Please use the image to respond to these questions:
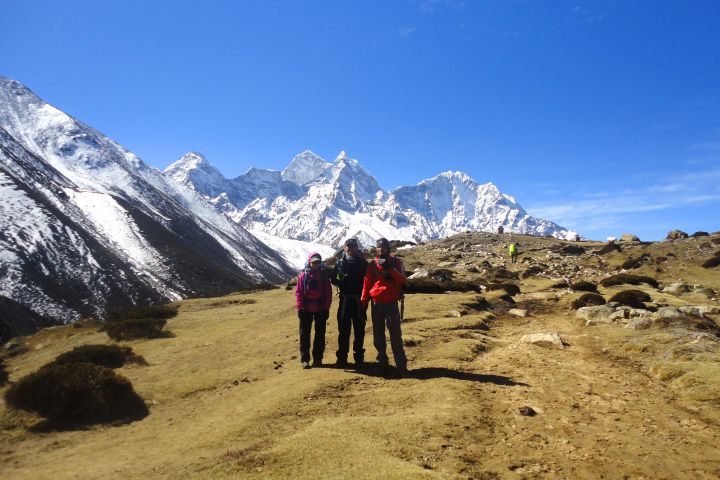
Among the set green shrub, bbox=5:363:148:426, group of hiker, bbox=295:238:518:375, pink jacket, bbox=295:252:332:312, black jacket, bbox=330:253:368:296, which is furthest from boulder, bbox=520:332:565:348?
green shrub, bbox=5:363:148:426

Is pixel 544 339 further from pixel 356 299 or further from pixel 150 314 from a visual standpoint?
pixel 150 314

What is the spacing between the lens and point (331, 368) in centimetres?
1286

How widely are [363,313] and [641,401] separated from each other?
22.6 feet

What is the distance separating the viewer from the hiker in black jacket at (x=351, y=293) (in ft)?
41.8

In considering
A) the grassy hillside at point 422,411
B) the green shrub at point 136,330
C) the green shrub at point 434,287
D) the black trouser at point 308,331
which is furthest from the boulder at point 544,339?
the green shrub at point 136,330

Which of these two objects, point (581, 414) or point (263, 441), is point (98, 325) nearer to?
point (263, 441)

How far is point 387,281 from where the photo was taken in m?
12.0

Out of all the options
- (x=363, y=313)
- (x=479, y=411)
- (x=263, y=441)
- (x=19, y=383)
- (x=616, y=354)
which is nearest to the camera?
(x=263, y=441)

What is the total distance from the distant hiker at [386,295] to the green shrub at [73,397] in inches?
249

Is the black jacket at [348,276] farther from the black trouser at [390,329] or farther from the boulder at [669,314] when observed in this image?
the boulder at [669,314]

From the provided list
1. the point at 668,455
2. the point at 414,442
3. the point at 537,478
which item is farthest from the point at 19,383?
the point at 668,455

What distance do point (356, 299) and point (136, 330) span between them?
1267cm

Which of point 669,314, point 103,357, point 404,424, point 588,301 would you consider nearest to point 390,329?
point 404,424

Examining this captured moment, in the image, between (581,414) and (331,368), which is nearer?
(581,414)
